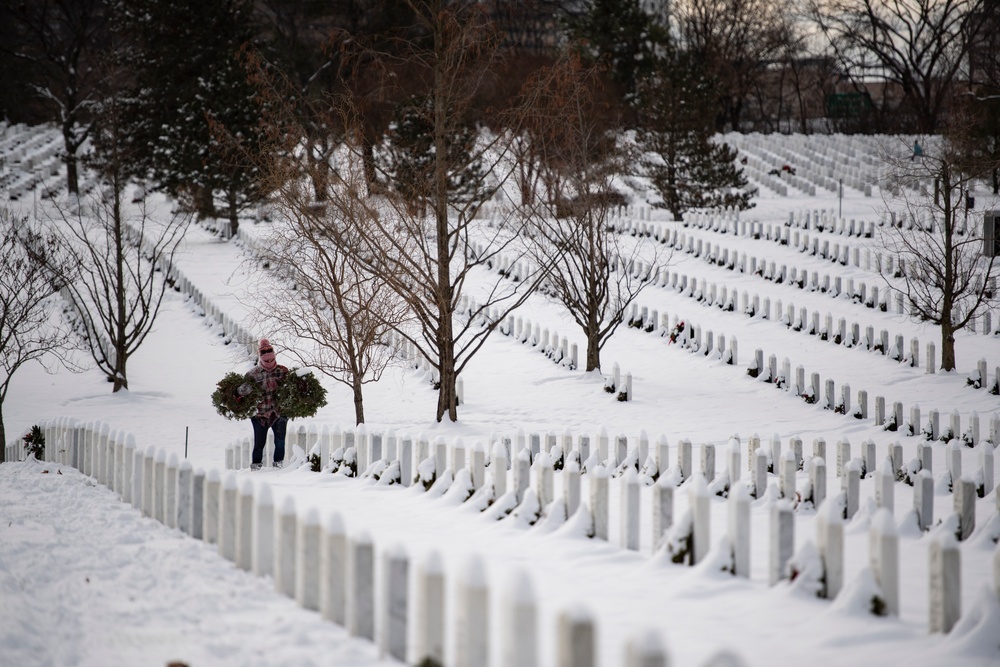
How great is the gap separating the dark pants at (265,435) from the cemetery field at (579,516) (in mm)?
278

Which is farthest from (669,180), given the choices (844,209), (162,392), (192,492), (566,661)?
(566,661)

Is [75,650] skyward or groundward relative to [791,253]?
groundward

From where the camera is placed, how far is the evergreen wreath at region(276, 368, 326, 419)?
35.0ft

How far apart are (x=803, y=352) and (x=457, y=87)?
27.3 feet

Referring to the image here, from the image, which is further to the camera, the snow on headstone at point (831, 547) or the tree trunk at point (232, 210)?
the tree trunk at point (232, 210)

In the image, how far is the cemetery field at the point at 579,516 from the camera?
4270 mm

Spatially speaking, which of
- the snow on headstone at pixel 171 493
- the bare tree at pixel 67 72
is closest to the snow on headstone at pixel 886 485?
the snow on headstone at pixel 171 493

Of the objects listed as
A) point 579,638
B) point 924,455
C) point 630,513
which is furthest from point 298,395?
point 579,638

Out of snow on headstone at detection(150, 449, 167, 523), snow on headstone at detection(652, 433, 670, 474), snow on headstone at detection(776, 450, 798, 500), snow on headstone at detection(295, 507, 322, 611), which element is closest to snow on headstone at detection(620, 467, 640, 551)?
snow on headstone at detection(295, 507, 322, 611)

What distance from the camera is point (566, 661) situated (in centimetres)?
330

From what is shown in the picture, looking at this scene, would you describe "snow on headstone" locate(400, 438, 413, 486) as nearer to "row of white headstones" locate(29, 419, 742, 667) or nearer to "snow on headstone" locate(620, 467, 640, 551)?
"row of white headstones" locate(29, 419, 742, 667)

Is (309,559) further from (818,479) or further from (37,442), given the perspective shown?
(37,442)

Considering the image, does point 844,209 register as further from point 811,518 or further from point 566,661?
point 566,661

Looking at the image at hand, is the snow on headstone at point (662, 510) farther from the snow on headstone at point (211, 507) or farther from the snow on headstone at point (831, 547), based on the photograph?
the snow on headstone at point (211, 507)
